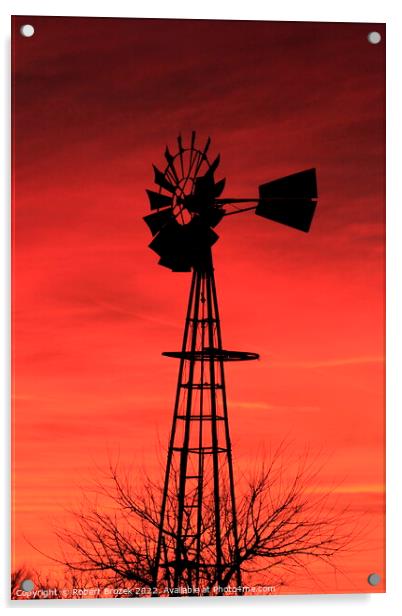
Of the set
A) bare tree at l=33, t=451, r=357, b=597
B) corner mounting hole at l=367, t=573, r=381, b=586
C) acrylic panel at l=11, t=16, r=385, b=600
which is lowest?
corner mounting hole at l=367, t=573, r=381, b=586

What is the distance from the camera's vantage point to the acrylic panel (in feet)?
14.1

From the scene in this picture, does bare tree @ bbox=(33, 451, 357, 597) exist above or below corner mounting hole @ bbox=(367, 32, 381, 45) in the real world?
Result: below

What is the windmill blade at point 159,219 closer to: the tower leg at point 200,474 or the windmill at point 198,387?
the windmill at point 198,387

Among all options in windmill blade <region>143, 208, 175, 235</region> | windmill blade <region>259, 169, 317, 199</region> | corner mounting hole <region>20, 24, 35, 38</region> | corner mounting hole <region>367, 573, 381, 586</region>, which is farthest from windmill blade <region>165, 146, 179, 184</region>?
corner mounting hole <region>367, 573, 381, 586</region>

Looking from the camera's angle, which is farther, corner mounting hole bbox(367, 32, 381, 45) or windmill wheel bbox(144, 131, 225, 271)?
corner mounting hole bbox(367, 32, 381, 45)

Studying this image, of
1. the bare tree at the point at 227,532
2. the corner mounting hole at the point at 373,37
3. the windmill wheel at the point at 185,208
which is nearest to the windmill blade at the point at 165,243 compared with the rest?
the windmill wheel at the point at 185,208

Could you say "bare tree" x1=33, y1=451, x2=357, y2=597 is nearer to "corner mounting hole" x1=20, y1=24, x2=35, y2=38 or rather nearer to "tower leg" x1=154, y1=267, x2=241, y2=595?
"tower leg" x1=154, y1=267, x2=241, y2=595

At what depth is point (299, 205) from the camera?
14.5 feet

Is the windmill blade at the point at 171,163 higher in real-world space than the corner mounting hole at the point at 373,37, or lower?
lower

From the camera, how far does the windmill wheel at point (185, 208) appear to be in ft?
14.3

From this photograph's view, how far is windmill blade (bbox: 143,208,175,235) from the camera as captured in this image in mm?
4375
